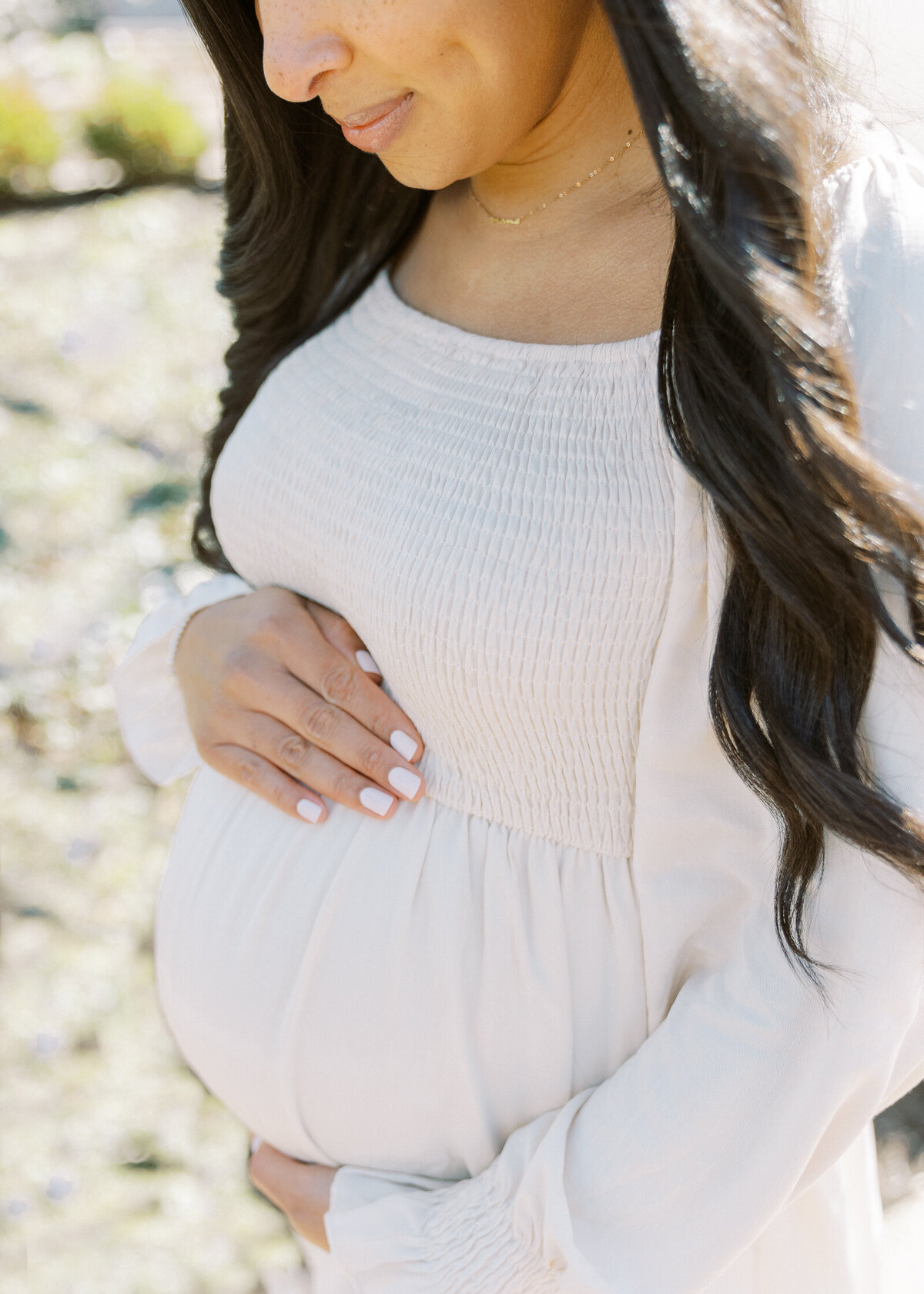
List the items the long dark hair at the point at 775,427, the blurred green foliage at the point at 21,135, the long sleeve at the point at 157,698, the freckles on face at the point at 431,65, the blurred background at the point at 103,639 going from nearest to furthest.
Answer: the long dark hair at the point at 775,427 < the freckles on face at the point at 431,65 < the long sleeve at the point at 157,698 < the blurred background at the point at 103,639 < the blurred green foliage at the point at 21,135

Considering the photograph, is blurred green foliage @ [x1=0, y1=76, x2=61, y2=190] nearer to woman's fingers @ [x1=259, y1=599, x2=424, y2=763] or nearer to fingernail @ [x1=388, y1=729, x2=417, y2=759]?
woman's fingers @ [x1=259, y1=599, x2=424, y2=763]

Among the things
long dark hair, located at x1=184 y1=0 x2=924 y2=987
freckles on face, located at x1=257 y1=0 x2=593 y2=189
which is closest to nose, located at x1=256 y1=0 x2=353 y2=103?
freckles on face, located at x1=257 y1=0 x2=593 y2=189

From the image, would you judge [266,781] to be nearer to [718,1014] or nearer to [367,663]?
[367,663]

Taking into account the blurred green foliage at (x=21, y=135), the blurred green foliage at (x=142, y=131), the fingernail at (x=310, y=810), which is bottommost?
the blurred green foliage at (x=21, y=135)

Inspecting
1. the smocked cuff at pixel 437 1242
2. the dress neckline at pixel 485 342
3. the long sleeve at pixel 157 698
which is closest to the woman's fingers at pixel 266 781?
the long sleeve at pixel 157 698

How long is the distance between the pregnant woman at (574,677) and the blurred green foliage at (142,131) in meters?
4.90

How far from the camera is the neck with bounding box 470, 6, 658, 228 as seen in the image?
117cm

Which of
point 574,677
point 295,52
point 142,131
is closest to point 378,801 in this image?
point 574,677

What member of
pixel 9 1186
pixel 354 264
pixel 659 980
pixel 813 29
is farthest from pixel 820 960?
pixel 9 1186

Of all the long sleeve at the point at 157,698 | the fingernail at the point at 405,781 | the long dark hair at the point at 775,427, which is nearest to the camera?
the long dark hair at the point at 775,427

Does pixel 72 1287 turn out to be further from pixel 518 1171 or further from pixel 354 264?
pixel 354 264

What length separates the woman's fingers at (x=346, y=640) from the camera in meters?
1.35

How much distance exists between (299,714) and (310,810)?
4.6 inches

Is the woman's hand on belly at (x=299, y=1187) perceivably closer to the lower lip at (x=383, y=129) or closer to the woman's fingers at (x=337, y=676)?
the woman's fingers at (x=337, y=676)
